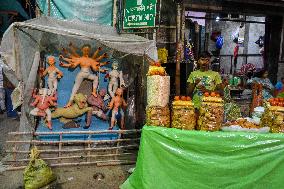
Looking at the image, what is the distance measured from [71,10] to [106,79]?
7.91 ft

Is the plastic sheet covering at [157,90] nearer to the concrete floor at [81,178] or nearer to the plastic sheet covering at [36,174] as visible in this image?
the concrete floor at [81,178]

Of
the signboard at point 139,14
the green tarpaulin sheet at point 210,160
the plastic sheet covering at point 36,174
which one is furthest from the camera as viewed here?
the signboard at point 139,14

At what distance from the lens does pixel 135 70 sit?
9.36 m

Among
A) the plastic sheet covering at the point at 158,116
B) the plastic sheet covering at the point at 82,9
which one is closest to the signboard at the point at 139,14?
the plastic sheet covering at the point at 82,9

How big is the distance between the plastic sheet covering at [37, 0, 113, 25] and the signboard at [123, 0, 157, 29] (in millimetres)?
1494

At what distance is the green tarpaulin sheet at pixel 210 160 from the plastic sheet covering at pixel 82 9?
5.86 meters

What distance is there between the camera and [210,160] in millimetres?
4699

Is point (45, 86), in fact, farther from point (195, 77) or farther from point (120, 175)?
point (195, 77)

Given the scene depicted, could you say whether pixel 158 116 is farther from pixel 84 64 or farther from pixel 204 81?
pixel 84 64

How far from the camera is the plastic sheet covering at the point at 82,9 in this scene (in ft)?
30.3

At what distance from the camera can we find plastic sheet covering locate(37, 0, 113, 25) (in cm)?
923

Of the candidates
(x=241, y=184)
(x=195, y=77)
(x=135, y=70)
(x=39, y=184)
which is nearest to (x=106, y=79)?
(x=135, y=70)

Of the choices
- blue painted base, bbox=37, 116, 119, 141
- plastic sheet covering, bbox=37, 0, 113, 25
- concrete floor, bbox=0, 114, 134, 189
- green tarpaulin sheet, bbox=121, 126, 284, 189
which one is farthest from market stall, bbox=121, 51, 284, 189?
plastic sheet covering, bbox=37, 0, 113, 25

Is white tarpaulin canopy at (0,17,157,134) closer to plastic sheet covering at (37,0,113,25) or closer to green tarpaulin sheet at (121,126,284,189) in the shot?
plastic sheet covering at (37,0,113,25)
